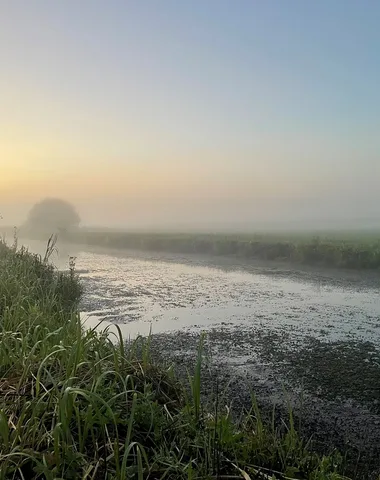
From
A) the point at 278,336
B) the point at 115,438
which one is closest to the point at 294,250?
the point at 278,336

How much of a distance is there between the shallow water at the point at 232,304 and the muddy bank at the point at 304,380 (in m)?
0.78

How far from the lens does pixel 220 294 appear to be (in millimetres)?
12516

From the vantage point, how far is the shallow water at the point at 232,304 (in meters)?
8.79

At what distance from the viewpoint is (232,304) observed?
1105 cm

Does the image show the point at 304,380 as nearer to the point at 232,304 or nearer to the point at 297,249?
the point at 232,304

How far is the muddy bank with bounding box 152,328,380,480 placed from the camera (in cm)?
410

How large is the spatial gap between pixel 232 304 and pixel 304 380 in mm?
5341

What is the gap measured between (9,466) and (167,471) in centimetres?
78

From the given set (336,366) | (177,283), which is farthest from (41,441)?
(177,283)

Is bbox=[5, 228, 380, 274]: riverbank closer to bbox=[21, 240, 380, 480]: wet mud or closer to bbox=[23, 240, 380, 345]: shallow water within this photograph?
bbox=[21, 240, 380, 480]: wet mud

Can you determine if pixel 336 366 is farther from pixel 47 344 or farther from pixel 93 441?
pixel 93 441

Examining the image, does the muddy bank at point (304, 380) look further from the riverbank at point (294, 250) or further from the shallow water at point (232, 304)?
the riverbank at point (294, 250)

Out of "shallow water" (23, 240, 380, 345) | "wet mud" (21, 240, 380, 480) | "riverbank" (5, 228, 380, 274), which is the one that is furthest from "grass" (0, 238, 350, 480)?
"riverbank" (5, 228, 380, 274)

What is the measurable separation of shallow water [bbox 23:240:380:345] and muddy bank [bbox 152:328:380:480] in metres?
0.78
